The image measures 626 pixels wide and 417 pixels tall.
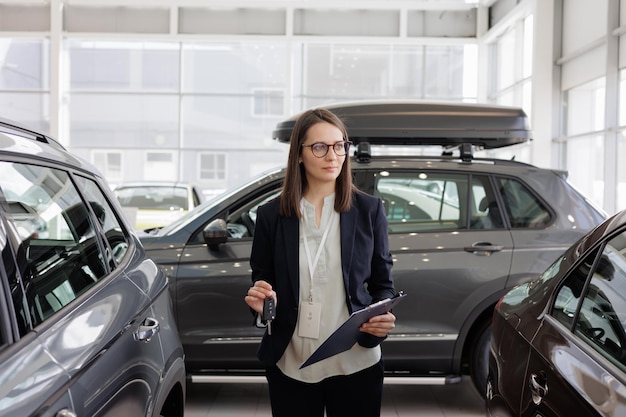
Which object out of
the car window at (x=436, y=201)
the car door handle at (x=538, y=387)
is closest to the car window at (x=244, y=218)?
the car window at (x=436, y=201)

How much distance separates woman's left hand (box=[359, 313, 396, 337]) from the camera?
2121mm

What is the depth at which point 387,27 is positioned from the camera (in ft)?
56.6

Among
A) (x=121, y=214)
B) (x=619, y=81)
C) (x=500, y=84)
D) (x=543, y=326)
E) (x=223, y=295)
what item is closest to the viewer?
(x=543, y=326)

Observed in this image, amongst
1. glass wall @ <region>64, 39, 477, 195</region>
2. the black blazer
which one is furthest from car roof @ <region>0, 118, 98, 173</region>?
→ glass wall @ <region>64, 39, 477, 195</region>

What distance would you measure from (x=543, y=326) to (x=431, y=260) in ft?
7.17

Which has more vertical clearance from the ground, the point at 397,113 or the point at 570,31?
the point at 570,31

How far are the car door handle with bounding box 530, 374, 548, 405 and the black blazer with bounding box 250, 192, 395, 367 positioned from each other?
0.46m

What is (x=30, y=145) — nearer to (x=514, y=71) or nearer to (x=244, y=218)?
(x=244, y=218)

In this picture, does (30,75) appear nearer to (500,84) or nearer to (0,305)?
(500,84)

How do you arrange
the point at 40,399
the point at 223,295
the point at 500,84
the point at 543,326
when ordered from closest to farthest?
the point at 40,399
the point at 543,326
the point at 223,295
the point at 500,84

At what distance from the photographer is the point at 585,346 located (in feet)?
6.09

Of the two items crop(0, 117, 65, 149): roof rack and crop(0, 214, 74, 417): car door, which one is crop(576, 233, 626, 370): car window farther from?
crop(0, 117, 65, 149): roof rack

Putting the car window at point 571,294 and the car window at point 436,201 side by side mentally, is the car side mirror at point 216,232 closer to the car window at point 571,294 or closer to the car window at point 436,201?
the car window at point 436,201

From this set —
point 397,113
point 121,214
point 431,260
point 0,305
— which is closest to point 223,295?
point 431,260
